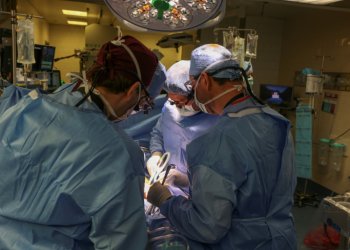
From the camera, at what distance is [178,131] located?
216 cm

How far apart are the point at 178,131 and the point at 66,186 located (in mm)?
1372

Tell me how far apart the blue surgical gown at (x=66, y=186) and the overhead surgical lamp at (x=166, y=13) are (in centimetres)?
31

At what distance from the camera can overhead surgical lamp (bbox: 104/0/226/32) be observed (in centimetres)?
91

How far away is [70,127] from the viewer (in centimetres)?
88

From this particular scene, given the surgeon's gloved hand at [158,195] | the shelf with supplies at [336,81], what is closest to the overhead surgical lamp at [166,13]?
the surgeon's gloved hand at [158,195]

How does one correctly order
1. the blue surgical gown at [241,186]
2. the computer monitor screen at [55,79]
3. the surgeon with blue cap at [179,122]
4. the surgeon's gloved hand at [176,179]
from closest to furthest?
the blue surgical gown at [241,186] → the surgeon's gloved hand at [176,179] → the surgeon with blue cap at [179,122] → the computer monitor screen at [55,79]

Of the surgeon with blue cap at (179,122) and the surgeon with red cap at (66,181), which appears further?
the surgeon with blue cap at (179,122)

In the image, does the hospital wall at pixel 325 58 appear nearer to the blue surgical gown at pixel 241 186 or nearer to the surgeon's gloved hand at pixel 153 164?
the surgeon's gloved hand at pixel 153 164

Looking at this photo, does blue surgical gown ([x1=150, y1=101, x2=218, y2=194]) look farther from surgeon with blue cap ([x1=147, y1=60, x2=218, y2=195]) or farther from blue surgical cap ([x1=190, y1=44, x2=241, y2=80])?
blue surgical cap ([x1=190, y1=44, x2=241, y2=80])

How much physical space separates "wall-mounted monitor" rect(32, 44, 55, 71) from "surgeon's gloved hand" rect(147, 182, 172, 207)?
1599 millimetres

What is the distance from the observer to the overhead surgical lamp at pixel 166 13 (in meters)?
0.91

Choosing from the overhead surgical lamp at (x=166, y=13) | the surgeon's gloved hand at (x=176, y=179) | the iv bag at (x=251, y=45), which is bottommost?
the surgeon's gloved hand at (x=176, y=179)

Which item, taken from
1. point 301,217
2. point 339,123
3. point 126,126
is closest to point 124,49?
point 126,126

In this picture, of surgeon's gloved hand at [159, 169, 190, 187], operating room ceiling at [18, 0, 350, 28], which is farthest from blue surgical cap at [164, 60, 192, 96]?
operating room ceiling at [18, 0, 350, 28]
